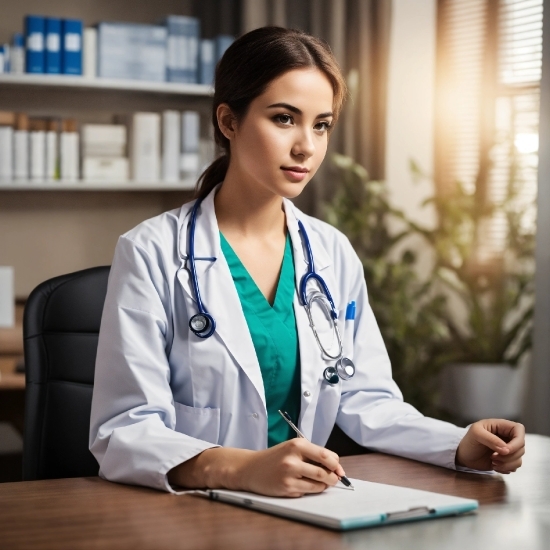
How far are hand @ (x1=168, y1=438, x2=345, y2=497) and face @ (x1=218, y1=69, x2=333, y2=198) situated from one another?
480 mm

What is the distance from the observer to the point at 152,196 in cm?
442

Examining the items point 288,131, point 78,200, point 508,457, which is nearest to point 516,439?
point 508,457

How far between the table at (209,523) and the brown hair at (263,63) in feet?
2.19

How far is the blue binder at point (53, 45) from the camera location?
379cm

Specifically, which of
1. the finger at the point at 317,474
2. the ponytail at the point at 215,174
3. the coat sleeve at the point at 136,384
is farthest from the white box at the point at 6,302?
the finger at the point at 317,474

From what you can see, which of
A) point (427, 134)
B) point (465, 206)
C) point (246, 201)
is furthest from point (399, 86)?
point (246, 201)

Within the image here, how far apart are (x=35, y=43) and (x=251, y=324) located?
2.69 m

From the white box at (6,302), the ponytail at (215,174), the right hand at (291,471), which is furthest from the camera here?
the white box at (6,302)

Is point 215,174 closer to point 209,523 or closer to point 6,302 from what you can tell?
point 209,523

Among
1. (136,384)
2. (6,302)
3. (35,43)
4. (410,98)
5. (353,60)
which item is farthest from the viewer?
(410,98)

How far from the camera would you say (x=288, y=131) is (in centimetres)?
146

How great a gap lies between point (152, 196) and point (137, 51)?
74 centimetres

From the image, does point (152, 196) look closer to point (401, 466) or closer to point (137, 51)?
point (137, 51)

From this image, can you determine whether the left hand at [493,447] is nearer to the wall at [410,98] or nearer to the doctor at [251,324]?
the doctor at [251,324]
